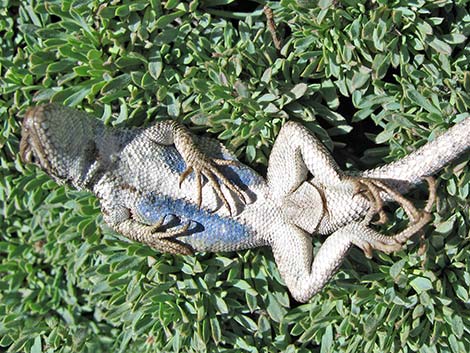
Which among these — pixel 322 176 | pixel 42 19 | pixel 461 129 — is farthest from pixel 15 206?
pixel 461 129

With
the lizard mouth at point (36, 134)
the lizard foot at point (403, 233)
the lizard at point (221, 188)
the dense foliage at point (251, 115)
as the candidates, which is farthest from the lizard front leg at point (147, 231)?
the lizard foot at point (403, 233)

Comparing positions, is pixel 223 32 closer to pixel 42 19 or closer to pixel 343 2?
pixel 343 2

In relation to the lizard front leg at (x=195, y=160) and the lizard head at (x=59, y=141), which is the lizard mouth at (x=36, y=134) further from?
the lizard front leg at (x=195, y=160)

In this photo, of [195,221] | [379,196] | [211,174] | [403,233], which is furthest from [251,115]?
[403,233]

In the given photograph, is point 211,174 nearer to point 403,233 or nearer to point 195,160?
point 195,160

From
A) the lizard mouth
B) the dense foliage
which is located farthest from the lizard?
the dense foliage

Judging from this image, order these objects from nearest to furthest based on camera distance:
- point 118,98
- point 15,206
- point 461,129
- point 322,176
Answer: point 461,129 < point 322,176 < point 118,98 < point 15,206
